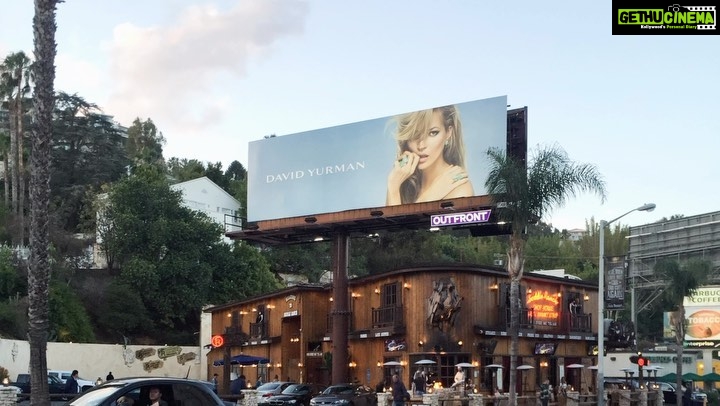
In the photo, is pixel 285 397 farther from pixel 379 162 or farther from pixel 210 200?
pixel 210 200

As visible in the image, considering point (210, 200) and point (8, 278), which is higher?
point (210, 200)

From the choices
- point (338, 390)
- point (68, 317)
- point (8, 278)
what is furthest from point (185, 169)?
point (338, 390)

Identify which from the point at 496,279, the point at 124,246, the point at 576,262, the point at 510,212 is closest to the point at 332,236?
the point at 496,279

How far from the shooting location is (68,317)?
189 feet

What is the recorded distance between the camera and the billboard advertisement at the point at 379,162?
4259cm

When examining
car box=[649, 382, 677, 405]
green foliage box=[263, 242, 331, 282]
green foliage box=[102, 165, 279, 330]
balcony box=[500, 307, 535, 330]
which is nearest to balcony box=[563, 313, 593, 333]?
balcony box=[500, 307, 535, 330]

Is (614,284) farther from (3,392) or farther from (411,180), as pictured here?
(3,392)


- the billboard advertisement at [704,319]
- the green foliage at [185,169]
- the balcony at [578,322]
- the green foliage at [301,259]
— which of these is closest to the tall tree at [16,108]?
the green foliage at [301,259]

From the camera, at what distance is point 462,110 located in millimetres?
43219

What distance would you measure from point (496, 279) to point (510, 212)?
8.65m

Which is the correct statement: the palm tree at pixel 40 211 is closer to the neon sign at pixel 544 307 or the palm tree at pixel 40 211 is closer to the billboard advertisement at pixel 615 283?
the billboard advertisement at pixel 615 283

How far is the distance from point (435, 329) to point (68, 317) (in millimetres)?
26769

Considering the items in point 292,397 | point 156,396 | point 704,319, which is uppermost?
point 156,396

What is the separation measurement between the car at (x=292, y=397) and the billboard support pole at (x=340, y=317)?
11.3 ft
